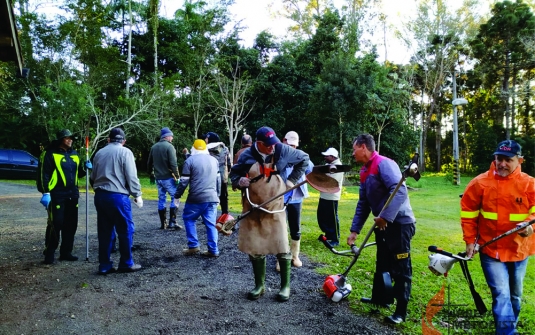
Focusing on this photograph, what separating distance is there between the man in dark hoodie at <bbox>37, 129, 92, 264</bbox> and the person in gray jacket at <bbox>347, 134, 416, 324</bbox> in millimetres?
4420

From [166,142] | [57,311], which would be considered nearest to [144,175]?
[166,142]

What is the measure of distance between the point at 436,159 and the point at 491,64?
14706mm

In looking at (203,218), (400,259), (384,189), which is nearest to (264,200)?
(384,189)

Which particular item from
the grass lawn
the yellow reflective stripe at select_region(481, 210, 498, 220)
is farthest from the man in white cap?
the yellow reflective stripe at select_region(481, 210, 498, 220)

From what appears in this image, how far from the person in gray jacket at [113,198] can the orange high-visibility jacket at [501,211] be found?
4.27m

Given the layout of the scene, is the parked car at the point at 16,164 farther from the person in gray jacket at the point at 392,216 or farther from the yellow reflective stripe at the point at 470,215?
the yellow reflective stripe at the point at 470,215

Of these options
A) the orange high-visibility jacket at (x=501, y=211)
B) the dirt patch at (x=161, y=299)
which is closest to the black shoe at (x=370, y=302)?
the dirt patch at (x=161, y=299)

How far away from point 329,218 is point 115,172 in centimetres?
396

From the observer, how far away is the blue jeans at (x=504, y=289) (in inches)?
143

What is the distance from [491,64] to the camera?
2941 cm

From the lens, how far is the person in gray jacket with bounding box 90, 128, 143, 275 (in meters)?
5.61

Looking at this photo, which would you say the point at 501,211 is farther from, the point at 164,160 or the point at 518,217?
the point at 164,160

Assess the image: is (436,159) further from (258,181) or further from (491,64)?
(258,181)

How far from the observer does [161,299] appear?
4832 millimetres
